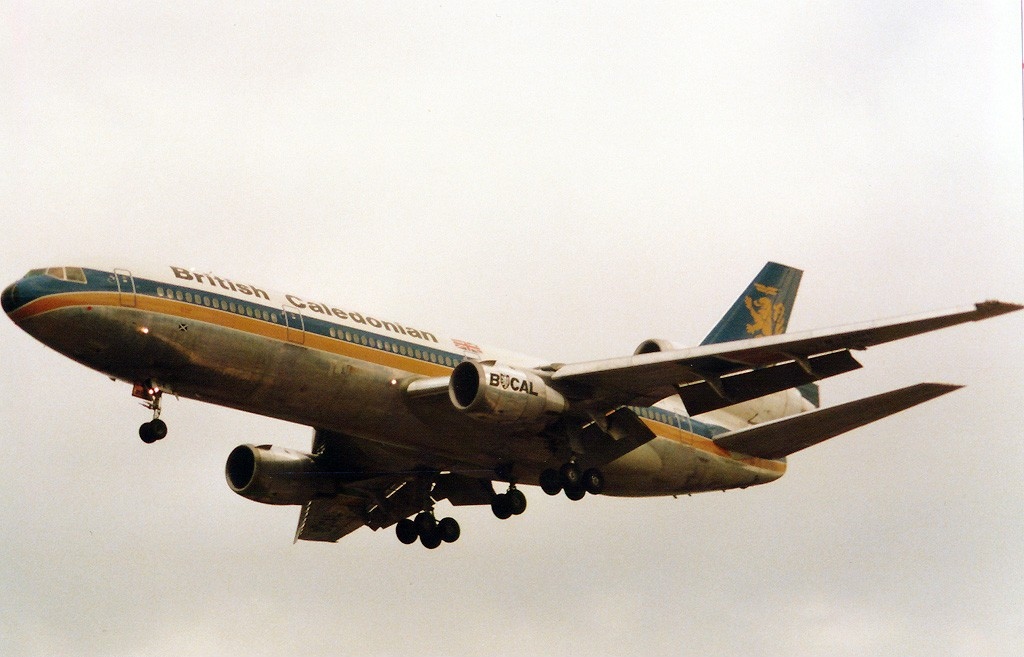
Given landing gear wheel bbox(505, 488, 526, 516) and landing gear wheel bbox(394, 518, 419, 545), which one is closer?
landing gear wheel bbox(505, 488, 526, 516)

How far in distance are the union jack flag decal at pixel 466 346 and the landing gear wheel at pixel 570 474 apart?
3831mm

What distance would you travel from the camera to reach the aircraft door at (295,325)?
29.5 metres

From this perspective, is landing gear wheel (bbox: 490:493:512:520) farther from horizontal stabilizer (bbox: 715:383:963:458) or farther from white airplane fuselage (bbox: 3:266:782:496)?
horizontal stabilizer (bbox: 715:383:963:458)

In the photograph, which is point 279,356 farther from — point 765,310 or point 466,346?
point 765,310

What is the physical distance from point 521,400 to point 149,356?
871 centimetres

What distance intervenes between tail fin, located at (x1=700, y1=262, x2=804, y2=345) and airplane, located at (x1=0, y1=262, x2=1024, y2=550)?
8cm

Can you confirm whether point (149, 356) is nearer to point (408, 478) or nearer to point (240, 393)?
point (240, 393)

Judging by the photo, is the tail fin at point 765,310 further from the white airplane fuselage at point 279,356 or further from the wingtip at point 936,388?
the wingtip at point 936,388

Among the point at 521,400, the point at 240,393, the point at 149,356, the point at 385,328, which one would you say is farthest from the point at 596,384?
the point at 149,356

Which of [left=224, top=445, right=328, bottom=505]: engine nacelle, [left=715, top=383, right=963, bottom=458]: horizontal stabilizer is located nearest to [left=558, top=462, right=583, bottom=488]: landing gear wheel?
[left=715, top=383, right=963, bottom=458]: horizontal stabilizer

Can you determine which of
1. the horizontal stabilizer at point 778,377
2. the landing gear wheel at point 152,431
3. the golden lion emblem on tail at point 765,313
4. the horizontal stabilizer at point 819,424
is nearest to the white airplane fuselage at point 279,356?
the landing gear wheel at point 152,431

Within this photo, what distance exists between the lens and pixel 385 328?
31.4 m

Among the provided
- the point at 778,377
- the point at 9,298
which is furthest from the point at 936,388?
the point at 9,298

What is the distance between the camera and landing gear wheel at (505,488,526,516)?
35812mm
